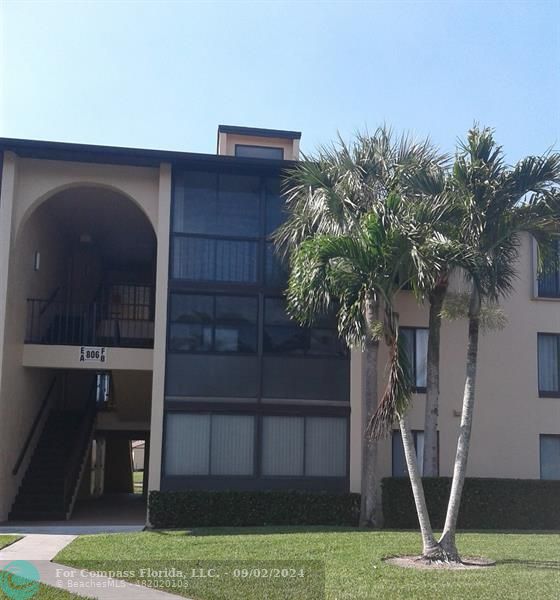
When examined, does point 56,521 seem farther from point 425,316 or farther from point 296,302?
point 425,316

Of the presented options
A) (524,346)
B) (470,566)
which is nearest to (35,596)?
(470,566)

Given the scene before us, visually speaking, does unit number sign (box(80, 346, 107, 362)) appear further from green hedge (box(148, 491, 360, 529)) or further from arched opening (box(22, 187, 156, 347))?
green hedge (box(148, 491, 360, 529))

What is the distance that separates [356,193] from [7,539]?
29.0 feet

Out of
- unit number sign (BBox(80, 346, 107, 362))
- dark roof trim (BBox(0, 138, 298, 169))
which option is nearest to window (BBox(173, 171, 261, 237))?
dark roof trim (BBox(0, 138, 298, 169))

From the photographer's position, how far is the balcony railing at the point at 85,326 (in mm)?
19672

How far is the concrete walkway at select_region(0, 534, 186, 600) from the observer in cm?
964

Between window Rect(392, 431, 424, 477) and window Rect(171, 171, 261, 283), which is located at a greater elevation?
window Rect(171, 171, 261, 283)

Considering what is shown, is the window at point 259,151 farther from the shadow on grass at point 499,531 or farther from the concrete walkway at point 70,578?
the concrete walkway at point 70,578

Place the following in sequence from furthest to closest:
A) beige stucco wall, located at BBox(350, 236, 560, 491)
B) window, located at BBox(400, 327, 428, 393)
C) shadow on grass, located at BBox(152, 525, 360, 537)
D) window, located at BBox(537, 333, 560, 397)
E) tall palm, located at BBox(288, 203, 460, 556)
→ window, located at BBox(537, 333, 560, 397) → window, located at BBox(400, 327, 428, 393) → beige stucco wall, located at BBox(350, 236, 560, 491) → shadow on grass, located at BBox(152, 525, 360, 537) → tall palm, located at BBox(288, 203, 460, 556)

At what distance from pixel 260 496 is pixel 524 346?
7.47 meters

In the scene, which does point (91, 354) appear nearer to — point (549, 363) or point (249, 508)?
point (249, 508)

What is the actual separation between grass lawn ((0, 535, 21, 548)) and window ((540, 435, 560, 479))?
12.0m

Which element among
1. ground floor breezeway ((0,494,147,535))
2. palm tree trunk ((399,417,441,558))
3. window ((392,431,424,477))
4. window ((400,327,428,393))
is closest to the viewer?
palm tree trunk ((399,417,441,558))

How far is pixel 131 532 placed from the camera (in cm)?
1598
